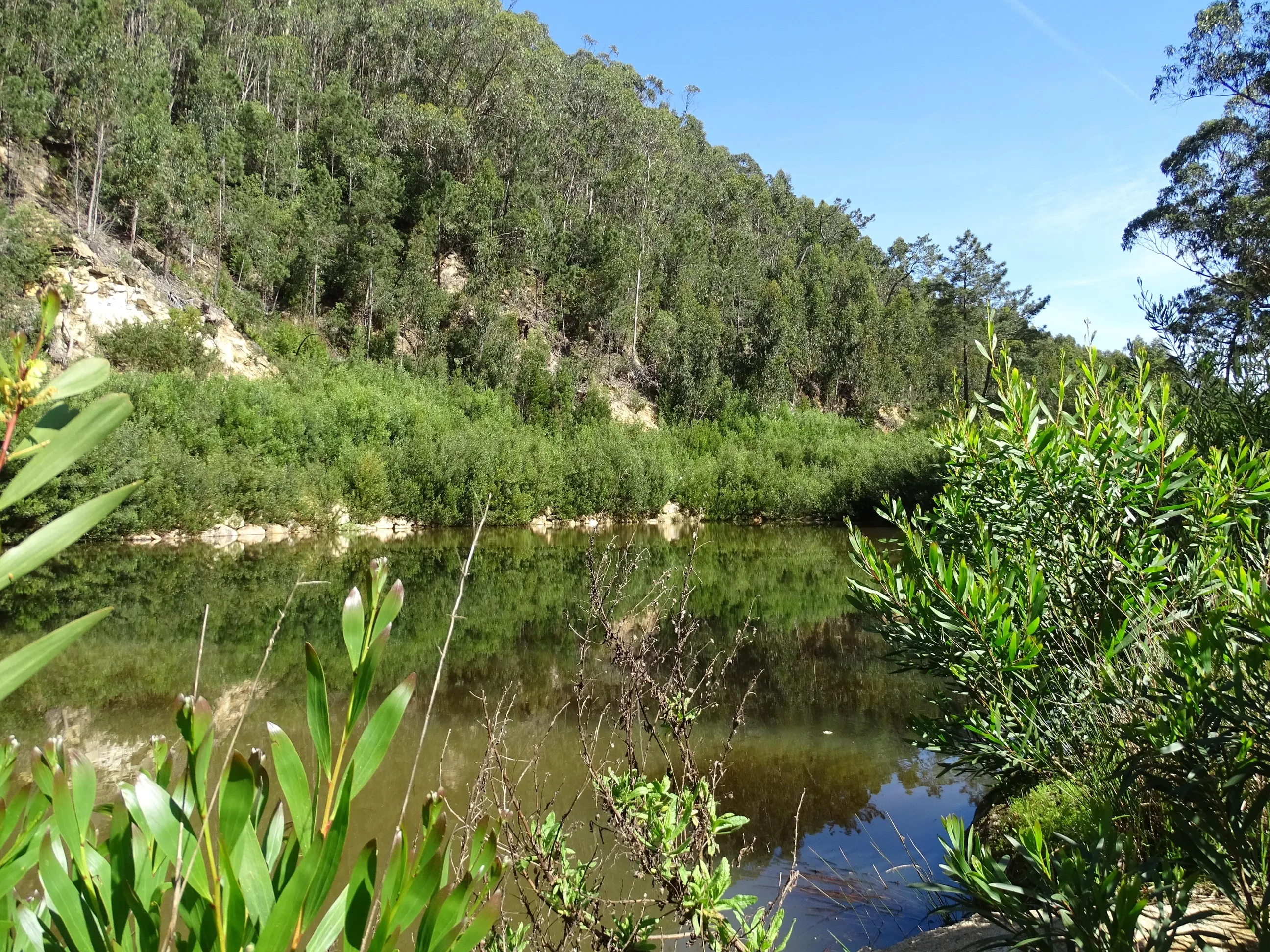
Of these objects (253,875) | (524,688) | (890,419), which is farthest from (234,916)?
(890,419)

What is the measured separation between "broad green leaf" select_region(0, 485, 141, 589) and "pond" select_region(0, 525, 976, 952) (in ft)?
0.71

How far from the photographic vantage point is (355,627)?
0.58 m

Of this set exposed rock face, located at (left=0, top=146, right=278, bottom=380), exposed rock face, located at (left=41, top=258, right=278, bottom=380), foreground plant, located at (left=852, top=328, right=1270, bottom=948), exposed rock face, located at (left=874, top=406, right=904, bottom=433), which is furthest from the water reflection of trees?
exposed rock face, located at (left=874, top=406, right=904, bottom=433)

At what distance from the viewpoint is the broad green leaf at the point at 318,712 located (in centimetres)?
58

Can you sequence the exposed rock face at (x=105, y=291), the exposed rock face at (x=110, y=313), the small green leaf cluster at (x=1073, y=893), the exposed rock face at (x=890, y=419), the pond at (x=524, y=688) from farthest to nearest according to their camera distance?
the exposed rock face at (x=890, y=419)
the exposed rock face at (x=105, y=291)
the exposed rock face at (x=110, y=313)
the pond at (x=524, y=688)
the small green leaf cluster at (x=1073, y=893)

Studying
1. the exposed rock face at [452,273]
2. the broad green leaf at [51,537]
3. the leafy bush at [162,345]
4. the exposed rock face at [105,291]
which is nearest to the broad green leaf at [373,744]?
the broad green leaf at [51,537]

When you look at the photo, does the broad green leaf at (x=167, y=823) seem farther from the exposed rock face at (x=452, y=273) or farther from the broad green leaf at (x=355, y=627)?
the exposed rock face at (x=452, y=273)

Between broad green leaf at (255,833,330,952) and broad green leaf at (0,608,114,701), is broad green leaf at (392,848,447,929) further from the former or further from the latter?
broad green leaf at (0,608,114,701)

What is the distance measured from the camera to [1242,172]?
1672 centimetres

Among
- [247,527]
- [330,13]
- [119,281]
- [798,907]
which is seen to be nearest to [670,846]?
[798,907]

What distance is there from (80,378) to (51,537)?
12 cm

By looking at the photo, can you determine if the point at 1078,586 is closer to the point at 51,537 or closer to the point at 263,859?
the point at 263,859

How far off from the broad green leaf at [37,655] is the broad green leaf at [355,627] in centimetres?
11

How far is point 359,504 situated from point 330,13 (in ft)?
117
